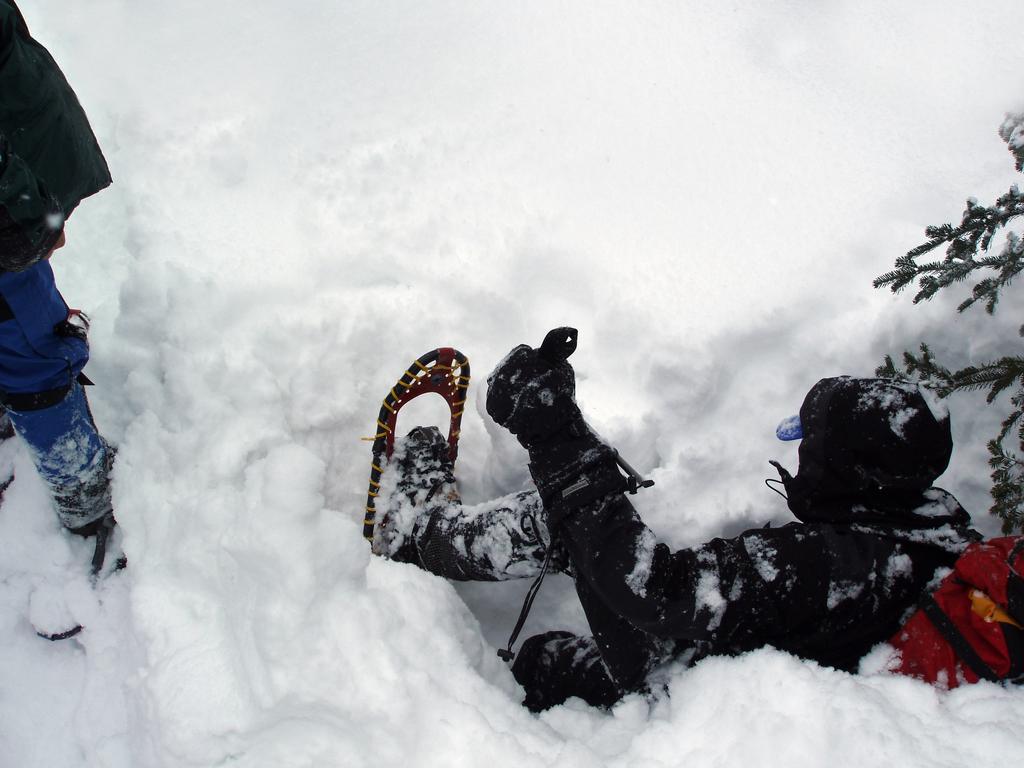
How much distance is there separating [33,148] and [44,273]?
1.23ft

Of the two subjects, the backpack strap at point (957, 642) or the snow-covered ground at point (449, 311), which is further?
the snow-covered ground at point (449, 311)

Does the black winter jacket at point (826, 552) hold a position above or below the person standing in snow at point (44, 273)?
above

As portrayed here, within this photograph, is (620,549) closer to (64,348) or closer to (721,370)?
(721,370)

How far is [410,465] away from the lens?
2684 millimetres

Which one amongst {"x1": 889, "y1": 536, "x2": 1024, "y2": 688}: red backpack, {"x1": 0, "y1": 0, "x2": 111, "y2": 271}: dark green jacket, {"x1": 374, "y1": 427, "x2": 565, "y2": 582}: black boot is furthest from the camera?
{"x1": 374, "y1": 427, "x2": 565, "y2": 582}: black boot

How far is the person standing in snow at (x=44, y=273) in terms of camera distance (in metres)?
1.67

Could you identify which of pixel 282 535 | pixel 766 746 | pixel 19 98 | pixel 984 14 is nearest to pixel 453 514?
pixel 282 535

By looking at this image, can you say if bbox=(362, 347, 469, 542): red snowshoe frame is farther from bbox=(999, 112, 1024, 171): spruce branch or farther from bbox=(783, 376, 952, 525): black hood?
bbox=(999, 112, 1024, 171): spruce branch

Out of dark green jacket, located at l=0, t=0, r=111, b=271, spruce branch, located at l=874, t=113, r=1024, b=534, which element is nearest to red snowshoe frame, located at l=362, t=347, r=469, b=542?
dark green jacket, located at l=0, t=0, r=111, b=271

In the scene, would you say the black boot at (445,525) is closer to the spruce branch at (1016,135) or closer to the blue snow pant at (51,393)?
the blue snow pant at (51,393)

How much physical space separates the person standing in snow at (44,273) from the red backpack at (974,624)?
235 centimetres

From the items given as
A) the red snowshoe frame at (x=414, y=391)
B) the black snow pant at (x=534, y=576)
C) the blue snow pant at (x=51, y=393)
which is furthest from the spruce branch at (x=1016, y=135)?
the blue snow pant at (x=51, y=393)

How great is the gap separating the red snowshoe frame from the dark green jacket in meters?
1.20

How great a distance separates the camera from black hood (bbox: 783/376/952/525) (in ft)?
5.43
